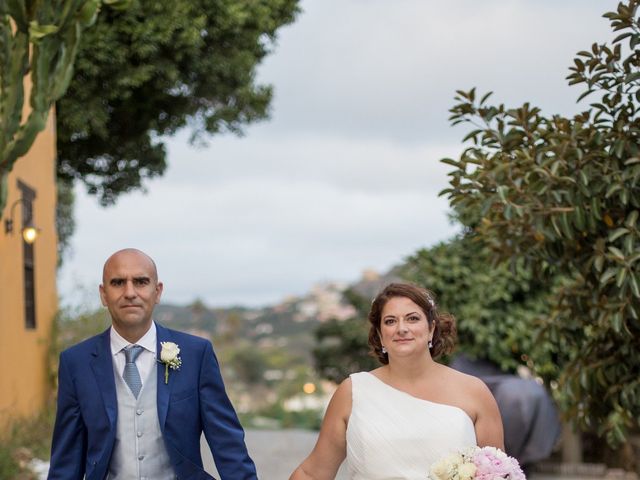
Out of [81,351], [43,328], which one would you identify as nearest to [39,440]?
[43,328]

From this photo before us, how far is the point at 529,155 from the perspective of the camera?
6652 mm

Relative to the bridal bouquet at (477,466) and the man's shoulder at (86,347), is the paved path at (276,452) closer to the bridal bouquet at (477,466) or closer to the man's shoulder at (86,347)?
the man's shoulder at (86,347)

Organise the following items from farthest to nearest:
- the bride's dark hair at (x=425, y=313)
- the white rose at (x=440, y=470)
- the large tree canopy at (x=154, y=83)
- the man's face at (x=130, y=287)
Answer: the large tree canopy at (x=154, y=83) < the bride's dark hair at (x=425, y=313) < the man's face at (x=130, y=287) < the white rose at (x=440, y=470)

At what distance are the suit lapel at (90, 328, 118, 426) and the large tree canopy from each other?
12722 mm

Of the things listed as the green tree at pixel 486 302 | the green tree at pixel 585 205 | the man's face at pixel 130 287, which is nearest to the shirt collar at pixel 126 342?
the man's face at pixel 130 287

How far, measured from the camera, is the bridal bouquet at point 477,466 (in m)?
4.23

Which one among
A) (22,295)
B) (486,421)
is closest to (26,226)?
(22,295)

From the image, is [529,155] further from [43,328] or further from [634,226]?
[43,328]

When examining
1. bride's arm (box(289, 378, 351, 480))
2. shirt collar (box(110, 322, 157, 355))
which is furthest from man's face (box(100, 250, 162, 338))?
bride's arm (box(289, 378, 351, 480))

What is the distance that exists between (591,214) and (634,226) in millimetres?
273

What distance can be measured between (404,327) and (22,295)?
1117 centimetres

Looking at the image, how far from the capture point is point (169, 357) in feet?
15.2

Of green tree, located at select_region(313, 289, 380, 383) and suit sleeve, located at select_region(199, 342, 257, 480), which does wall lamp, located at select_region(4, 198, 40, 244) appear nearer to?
green tree, located at select_region(313, 289, 380, 383)

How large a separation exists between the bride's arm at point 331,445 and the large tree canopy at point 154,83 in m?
12.8
